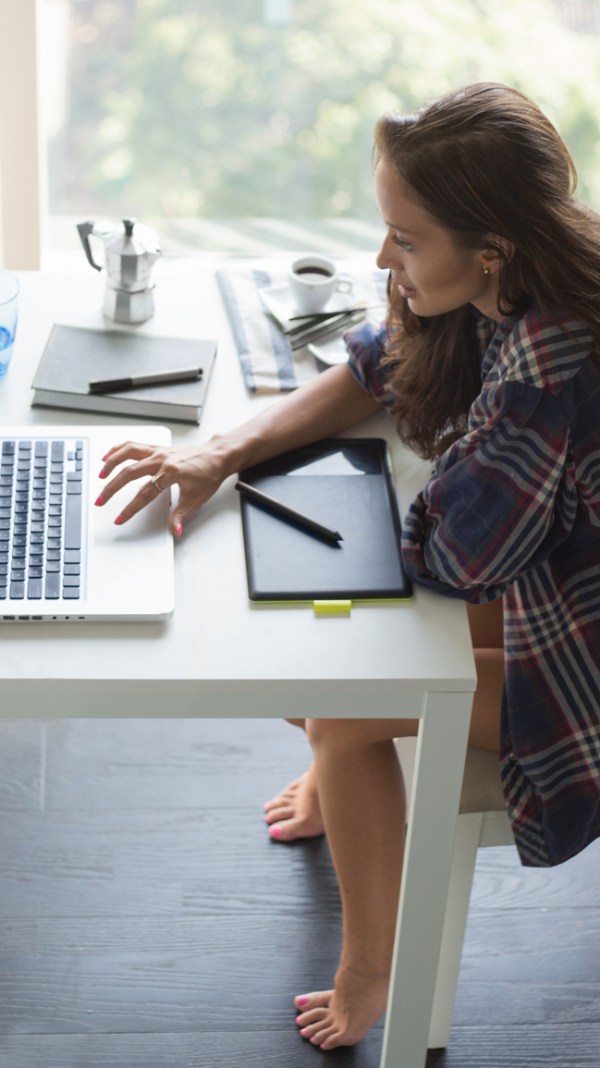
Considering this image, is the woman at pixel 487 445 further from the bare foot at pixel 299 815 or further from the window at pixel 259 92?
the window at pixel 259 92

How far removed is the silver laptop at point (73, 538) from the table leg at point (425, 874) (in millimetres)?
290

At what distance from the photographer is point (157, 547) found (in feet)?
4.39

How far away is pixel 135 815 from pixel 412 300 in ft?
3.07

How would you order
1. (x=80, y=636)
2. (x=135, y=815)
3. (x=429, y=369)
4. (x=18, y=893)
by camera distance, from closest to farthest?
(x=80, y=636) → (x=429, y=369) → (x=18, y=893) → (x=135, y=815)

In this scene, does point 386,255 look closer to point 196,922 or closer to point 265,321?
point 265,321

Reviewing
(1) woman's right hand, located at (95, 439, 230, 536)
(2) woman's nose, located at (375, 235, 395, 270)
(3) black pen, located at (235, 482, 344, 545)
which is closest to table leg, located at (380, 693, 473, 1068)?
(3) black pen, located at (235, 482, 344, 545)

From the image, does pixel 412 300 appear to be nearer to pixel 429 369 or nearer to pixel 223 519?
pixel 429 369

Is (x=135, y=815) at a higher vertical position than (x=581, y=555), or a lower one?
lower

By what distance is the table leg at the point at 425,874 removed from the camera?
125 centimetres

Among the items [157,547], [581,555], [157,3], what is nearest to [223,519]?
[157,547]

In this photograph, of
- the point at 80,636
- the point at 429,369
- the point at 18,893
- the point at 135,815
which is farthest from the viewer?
the point at 135,815

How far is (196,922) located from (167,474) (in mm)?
730

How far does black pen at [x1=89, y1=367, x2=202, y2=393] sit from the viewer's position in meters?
1.57

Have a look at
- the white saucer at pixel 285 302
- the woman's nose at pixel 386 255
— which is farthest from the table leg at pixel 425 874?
the white saucer at pixel 285 302
